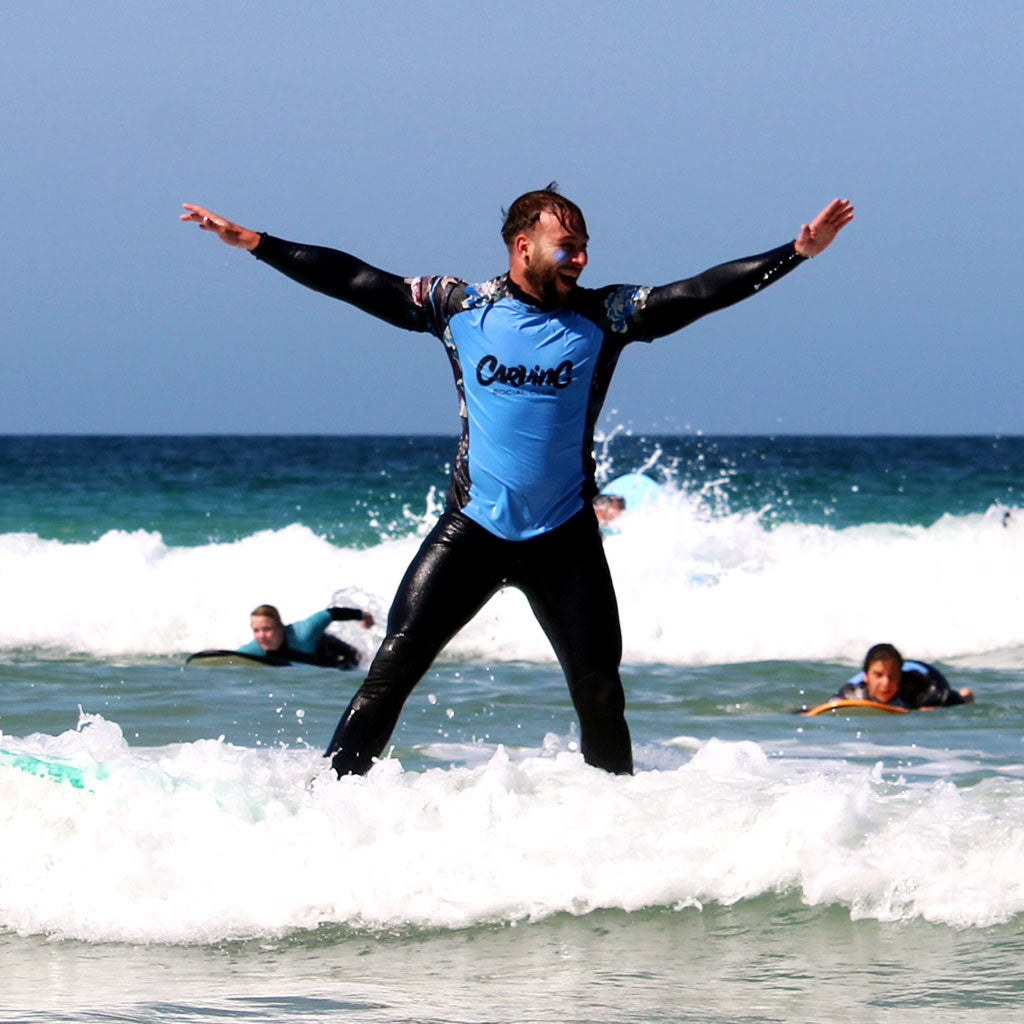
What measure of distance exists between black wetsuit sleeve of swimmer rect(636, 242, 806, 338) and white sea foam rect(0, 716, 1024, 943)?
1422 millimetres

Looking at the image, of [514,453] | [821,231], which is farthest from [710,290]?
[514,453]

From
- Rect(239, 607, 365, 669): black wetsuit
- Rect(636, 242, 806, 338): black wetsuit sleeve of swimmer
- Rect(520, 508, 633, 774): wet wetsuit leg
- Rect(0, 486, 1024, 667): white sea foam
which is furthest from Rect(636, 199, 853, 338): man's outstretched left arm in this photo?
Rect(0, 486, 1024, 667): white sea foam

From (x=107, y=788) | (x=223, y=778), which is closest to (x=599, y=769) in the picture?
(x=223, y=778)

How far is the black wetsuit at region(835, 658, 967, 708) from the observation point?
373 inches

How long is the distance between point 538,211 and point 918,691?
5.81 meters

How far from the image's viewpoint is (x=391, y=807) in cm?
481

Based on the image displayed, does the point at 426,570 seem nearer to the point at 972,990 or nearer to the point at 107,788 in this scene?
the point at 107,788

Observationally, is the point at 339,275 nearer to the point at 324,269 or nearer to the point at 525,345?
the point at 324,269

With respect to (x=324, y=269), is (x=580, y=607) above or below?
below

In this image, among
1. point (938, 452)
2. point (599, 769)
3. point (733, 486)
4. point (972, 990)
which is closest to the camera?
point (972, 990)

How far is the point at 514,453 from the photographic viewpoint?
15.6 feet

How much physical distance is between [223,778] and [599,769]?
1188mm

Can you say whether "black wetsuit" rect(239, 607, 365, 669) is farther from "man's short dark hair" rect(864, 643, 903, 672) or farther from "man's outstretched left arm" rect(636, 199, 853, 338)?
"man's outstretched left arm" rect(636, 199, 853, 338)

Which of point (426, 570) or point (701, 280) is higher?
point (701, 280)
